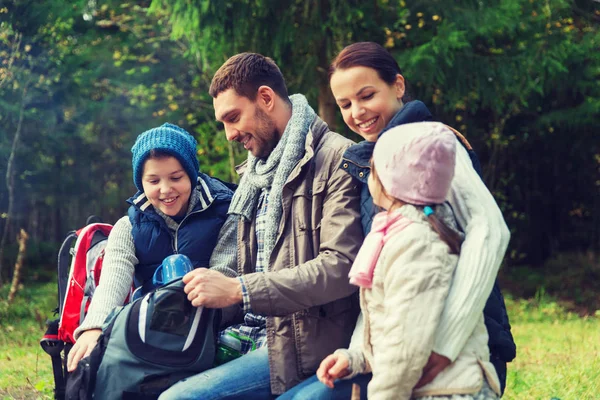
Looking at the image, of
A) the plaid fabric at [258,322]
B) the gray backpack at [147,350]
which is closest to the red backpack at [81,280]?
the gray backpack at [147,350]

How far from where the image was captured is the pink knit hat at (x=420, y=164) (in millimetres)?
2266

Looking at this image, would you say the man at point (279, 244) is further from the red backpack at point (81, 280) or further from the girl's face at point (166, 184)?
the red backpack at point (81, 280)

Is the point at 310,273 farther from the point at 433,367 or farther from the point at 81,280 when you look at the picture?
the point at 81,280

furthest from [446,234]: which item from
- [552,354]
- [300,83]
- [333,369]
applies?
[300,83]

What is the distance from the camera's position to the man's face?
3121 millimetres

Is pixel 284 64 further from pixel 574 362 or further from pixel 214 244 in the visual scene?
pixel 214 244

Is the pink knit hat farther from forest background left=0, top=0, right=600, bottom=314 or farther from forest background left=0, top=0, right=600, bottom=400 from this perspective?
forest background left=0, top=0, right=600, bottom=314

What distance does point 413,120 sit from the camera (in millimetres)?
2689

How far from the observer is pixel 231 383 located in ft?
9.29

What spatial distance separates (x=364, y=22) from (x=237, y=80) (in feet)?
24.6

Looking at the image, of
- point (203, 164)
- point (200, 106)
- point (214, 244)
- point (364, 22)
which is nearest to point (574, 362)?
point (214, 244)

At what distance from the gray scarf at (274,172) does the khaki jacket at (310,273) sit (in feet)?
0.13

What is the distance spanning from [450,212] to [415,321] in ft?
1.19

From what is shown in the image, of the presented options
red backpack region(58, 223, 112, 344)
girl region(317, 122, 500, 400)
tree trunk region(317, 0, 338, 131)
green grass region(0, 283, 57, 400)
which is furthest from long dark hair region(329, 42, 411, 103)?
tree trunk region(317, 0, 338, 131)
